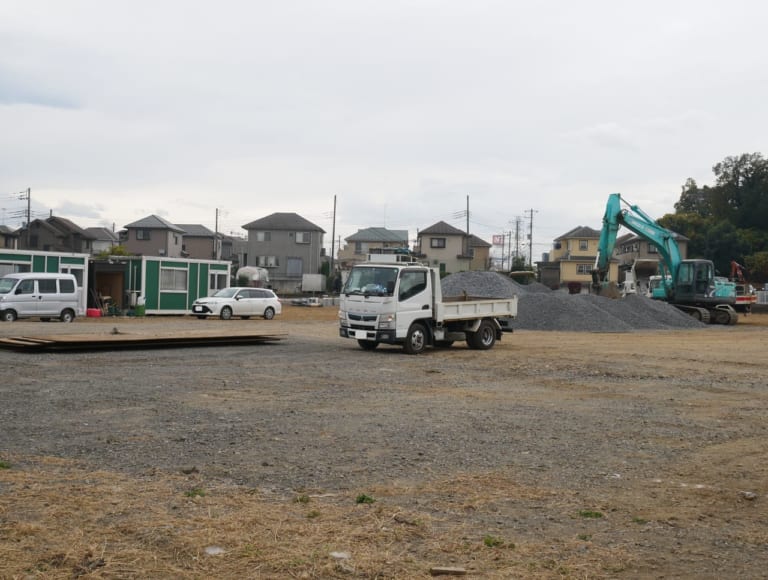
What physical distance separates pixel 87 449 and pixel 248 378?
6.28 meters

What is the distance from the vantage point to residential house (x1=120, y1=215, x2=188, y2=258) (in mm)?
76875

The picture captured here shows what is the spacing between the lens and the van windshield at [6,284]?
92.4ft

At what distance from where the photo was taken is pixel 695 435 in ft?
31.3

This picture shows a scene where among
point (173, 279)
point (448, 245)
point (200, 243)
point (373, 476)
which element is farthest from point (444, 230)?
point (373, 476)

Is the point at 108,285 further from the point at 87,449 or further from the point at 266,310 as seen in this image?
the point at 87,449

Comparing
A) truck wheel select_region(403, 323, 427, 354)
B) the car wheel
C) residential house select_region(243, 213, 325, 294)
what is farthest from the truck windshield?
residential house select_region(243, 213, 325, 294)

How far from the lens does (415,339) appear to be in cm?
1955

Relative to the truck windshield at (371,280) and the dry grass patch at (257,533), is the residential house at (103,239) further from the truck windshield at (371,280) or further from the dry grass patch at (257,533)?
the dry grass patch at (257,533)

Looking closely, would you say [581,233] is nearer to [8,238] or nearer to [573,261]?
[573,261]

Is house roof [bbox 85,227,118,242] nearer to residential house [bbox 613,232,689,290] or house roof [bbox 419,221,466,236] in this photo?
house roof [bbox 419,221,466,236]

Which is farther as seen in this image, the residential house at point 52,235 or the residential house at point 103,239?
the residential house at point 103,239

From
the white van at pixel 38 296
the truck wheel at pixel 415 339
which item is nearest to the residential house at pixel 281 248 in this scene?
the white van at pixel 38 296

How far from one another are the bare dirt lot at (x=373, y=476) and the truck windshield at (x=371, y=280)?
4326mm

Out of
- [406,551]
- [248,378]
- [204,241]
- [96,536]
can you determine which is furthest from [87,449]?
[204,241]
